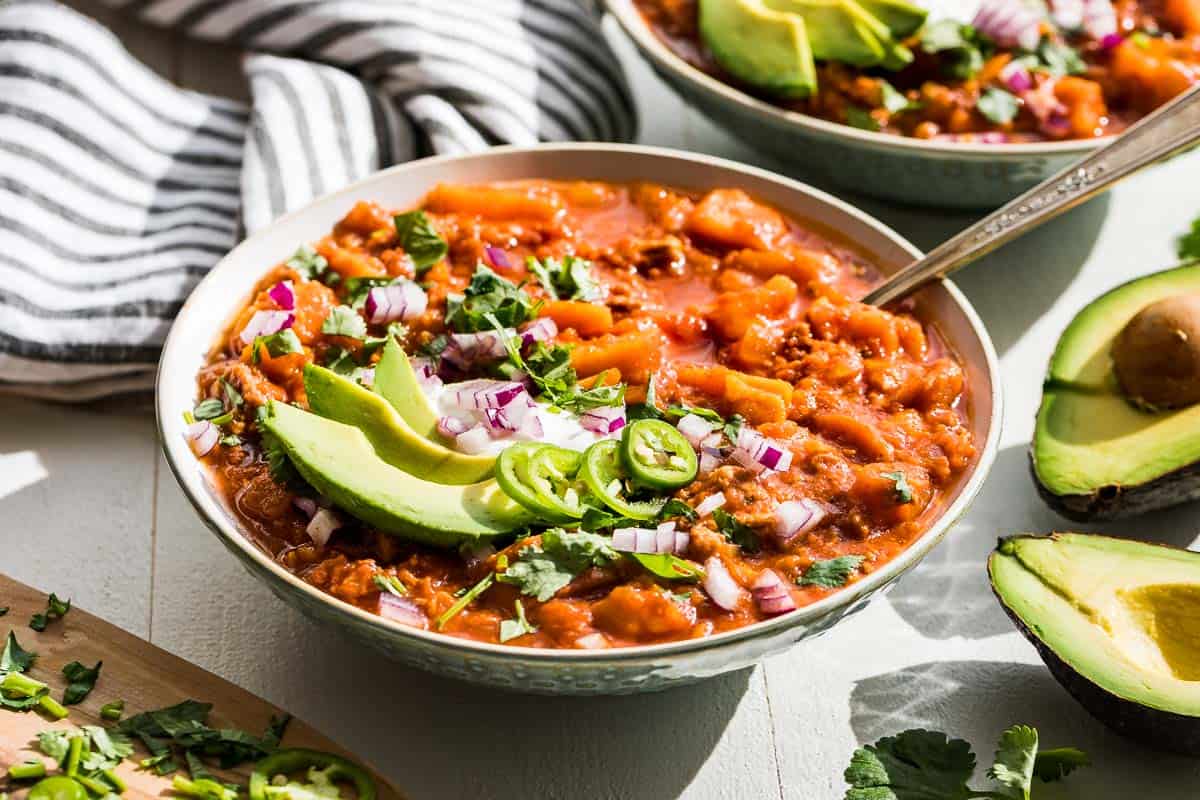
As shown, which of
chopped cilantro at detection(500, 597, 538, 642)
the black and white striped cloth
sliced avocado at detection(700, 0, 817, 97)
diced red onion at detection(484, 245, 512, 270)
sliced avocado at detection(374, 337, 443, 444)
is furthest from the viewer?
sliced avocado at detection(700, 0, 817, 97)

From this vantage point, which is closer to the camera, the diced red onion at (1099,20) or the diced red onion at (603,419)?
the diced red onion at (603,419)

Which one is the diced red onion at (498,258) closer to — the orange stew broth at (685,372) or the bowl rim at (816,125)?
the orange stew broth at (685,372)

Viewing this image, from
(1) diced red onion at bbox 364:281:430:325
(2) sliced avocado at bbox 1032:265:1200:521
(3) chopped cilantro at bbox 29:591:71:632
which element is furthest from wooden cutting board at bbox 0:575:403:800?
(2) sliced avocado at bbox 1032:265:1200:521

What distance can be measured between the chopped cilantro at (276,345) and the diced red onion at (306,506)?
463 millimetres

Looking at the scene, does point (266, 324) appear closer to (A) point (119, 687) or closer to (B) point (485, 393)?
(B) point (485, 393)

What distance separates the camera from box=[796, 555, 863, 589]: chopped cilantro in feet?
9.71

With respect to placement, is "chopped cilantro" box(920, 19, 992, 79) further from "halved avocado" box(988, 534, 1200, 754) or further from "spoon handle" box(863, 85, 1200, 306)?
"halved avocado" box(988, 534, 1200, 754)

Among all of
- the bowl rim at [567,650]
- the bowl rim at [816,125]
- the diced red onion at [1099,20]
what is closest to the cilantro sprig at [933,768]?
the bowl rim at [567,650]

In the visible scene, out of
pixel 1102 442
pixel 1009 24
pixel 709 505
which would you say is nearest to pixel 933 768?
pixel 709 505

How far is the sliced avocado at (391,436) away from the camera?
3066 mm

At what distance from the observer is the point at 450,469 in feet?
10.1

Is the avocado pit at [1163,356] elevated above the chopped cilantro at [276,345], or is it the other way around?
the avocado pit at [1163,356]

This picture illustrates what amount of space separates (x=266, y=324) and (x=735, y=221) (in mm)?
1243

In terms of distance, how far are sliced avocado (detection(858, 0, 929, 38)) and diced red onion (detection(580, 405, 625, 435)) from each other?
2019mm
